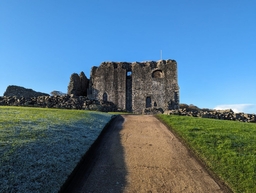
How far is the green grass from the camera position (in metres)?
8.13

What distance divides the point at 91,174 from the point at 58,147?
190 cm

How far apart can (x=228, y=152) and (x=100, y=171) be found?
593cm

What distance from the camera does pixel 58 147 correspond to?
29.5 ft

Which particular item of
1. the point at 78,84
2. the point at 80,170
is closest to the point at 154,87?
the point at 78,84

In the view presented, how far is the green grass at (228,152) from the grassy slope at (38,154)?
17.5 ft

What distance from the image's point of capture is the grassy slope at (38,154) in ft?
20.6

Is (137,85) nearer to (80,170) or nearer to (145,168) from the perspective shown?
(145,168)

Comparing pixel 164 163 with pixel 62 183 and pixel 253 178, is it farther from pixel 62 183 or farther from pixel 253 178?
pixel 62 183

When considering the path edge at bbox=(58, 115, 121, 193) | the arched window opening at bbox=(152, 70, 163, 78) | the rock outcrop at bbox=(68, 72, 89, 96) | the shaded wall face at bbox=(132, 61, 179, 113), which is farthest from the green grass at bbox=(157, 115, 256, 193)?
the rock outcrop at bbox=(68, 72, 89, 96)

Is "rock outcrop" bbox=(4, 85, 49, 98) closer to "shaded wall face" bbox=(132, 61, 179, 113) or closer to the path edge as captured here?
"shaded wall face" bbox=(132, 61, 179, 113)

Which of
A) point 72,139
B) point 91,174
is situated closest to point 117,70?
point 72,139

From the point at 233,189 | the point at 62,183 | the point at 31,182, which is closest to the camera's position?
the point at 31,182

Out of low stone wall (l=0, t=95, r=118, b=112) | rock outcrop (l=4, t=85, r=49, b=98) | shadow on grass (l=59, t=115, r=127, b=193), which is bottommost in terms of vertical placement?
shadow on grass (l=59, t=115, r=127, b=193)

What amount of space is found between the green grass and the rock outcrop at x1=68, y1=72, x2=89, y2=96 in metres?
26.6
